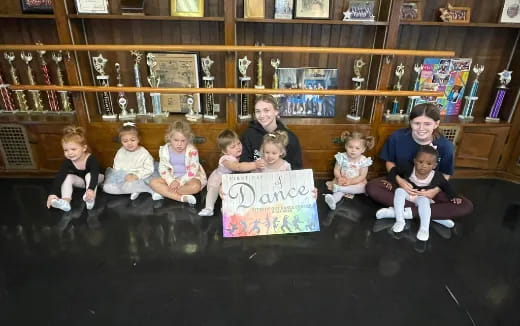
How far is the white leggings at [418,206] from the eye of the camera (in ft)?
6.91

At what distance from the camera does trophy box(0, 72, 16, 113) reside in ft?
8.88

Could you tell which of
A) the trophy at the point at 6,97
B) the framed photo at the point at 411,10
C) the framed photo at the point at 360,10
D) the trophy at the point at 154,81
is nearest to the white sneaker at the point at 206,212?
the trophy at the point at 154,81

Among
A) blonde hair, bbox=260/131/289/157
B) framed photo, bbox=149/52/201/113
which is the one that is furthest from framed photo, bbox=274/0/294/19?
blonde hair, bbox=260/131/289/157

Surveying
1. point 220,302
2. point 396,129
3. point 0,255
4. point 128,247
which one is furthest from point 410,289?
point 0,255

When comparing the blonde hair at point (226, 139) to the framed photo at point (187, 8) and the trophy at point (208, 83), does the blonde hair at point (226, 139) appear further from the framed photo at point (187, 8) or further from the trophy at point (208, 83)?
the framed photo at point (187, 8)

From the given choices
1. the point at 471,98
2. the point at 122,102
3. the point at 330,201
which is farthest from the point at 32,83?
the point at 471,98

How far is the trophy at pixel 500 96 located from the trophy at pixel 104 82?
9.92 ft

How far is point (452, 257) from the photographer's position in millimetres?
1962

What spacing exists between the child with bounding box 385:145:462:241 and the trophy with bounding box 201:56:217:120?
151cm

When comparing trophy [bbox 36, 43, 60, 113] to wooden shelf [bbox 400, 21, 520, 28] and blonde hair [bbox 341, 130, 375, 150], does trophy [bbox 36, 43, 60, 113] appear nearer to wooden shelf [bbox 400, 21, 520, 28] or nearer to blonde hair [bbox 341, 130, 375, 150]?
blonde hair [bbox 341, 130, 375, 150]

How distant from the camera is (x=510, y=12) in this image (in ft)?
8.38

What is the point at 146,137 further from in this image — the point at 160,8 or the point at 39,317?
the point at 39,317

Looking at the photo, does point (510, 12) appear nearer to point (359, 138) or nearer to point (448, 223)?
point (359, 138)

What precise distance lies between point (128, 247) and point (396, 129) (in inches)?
81.9
